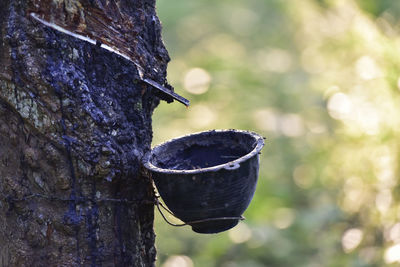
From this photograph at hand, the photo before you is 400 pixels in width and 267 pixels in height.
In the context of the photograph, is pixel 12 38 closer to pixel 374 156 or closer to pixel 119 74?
pixel 119 74

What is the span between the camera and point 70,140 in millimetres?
2104

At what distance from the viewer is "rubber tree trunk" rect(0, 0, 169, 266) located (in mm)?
2088

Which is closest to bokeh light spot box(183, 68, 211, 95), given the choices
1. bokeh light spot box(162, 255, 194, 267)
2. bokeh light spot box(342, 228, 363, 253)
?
bokeh light spot box(162, 255, 194, 267)

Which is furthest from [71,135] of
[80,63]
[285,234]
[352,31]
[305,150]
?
[305,150]

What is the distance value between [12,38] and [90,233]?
790 mm

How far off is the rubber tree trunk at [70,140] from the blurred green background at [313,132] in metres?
2.30

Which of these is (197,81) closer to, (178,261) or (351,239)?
(178,261)

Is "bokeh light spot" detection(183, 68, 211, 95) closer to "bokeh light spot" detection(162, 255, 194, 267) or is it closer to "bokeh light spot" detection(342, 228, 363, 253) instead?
"bokeh light spot" detection(162, 255, 194, 267)

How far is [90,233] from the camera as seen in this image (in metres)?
2.19

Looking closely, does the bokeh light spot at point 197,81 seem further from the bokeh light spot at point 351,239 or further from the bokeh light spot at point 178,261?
the bokeh light spot at point 351,239

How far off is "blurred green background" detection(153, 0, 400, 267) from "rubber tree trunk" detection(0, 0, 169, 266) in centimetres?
230

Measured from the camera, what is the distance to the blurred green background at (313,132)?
4746 millimetres

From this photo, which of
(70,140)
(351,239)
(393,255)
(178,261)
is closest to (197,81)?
(178,261)

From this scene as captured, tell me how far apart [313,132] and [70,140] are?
4.90 m
